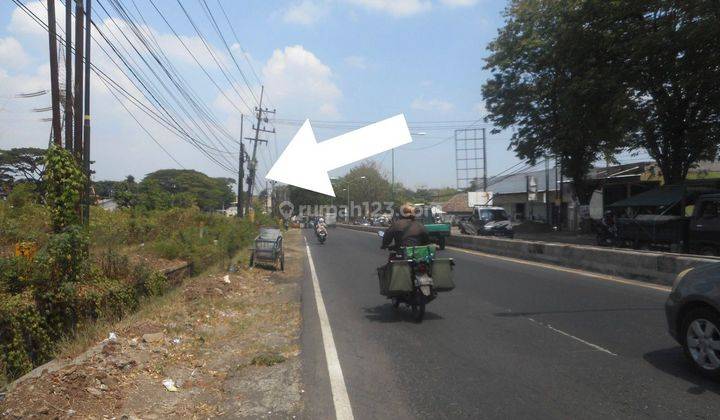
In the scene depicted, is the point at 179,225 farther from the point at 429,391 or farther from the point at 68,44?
the point at 429,391

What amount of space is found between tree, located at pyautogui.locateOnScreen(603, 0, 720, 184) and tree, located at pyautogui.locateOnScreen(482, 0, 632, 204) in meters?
0.93

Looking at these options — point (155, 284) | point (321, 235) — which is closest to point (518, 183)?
point (321, 235)

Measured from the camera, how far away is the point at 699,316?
19.3 ft

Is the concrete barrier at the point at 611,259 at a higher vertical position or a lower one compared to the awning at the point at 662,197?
lower

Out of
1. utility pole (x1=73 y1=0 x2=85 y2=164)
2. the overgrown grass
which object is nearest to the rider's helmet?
the overgrown grass

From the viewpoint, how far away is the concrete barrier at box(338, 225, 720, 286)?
Result: 12500 millimetres

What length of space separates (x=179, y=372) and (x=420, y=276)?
12.1 ft

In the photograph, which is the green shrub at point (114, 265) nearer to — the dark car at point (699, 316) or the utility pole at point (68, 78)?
the utility pole at point (68, 78)

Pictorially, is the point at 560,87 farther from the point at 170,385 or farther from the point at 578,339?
the point at 170,385

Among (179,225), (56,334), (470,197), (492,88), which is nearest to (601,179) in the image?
(492,88)

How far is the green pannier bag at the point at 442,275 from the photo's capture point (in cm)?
893

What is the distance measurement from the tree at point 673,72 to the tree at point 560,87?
3.06 feet

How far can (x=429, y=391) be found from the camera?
570 centimetres

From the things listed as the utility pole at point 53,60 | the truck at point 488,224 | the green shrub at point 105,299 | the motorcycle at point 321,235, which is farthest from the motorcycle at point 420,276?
the truck at point 488,224
